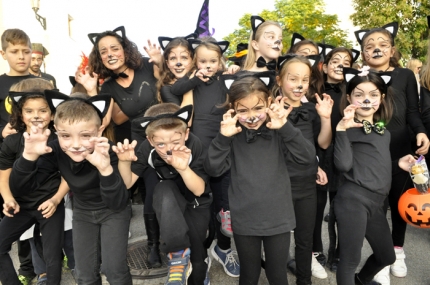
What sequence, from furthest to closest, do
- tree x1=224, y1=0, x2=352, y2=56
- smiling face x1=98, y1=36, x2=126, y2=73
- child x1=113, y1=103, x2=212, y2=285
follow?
tree x1=224, y1=0, x2=352, y2=56 < smiling face x1=98, y1=36, x2=126, y2=73 < child x1=113, y1=103, x2=212, y2=285

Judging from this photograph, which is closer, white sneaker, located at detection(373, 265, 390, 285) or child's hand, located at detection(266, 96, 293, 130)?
child's hand, located at detection(266, 96, 293, 130)

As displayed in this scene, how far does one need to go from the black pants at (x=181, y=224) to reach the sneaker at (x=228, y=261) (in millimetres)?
513

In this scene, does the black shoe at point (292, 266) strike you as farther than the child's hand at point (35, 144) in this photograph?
Yes

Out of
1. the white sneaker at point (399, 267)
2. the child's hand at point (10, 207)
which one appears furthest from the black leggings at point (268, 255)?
the child's hand at point (10, 207)

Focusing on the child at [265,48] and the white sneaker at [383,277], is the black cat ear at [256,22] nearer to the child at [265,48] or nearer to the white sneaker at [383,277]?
the child at [265,48]

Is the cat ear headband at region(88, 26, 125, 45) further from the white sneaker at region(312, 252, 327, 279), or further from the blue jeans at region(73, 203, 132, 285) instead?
the white sneaker at region(312, 252, 327, 279)

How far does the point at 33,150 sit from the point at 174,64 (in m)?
1.58

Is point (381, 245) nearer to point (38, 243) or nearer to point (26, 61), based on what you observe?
point (38, 243)

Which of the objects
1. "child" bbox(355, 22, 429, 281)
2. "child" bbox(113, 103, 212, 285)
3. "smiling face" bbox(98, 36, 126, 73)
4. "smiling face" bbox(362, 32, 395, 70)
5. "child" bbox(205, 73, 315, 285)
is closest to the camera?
"child" bbox(205, 73, 315, 285)

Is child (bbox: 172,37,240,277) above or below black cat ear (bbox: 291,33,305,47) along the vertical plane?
below

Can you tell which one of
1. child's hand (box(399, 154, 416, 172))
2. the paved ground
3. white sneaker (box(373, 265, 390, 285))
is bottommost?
the paved ground

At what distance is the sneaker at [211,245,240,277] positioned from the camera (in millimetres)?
3314

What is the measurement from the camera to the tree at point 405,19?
61.4ft

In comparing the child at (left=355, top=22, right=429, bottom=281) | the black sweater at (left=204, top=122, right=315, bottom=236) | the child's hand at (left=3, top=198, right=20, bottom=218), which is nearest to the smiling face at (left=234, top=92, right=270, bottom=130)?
the black sweater at (left=204, top=122, right=315, bottom=236)
